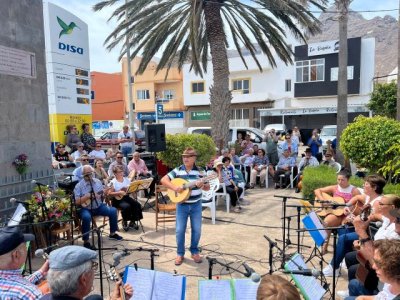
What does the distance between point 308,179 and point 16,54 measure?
5985 mm

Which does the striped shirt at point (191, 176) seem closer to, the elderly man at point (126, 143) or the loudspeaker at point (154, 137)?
the loudspeaker at point (154, 137)

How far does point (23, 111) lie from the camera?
6012 millimetres

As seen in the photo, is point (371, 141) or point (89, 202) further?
point (371, 141)

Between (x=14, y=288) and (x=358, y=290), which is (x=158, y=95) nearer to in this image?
(x=358, y=290)

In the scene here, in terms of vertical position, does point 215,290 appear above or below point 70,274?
below

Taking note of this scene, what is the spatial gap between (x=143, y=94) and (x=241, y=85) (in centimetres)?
1157

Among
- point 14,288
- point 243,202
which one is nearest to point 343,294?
point 14,288

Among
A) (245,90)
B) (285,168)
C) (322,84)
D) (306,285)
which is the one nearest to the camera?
(306,285)

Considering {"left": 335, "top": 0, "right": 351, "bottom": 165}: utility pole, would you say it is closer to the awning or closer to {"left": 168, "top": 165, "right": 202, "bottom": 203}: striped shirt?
{"left": 168, "top": 165, "right": 202, "bottom": 203}: striped shirt

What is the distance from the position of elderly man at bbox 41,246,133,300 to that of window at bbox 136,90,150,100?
119 feet

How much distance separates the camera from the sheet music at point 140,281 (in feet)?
9.25

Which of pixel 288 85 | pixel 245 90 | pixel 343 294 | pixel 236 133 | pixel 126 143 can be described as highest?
pixel 288 85

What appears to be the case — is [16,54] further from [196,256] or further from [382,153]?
[382,153]

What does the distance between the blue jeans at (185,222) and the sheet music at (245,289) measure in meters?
2.15
